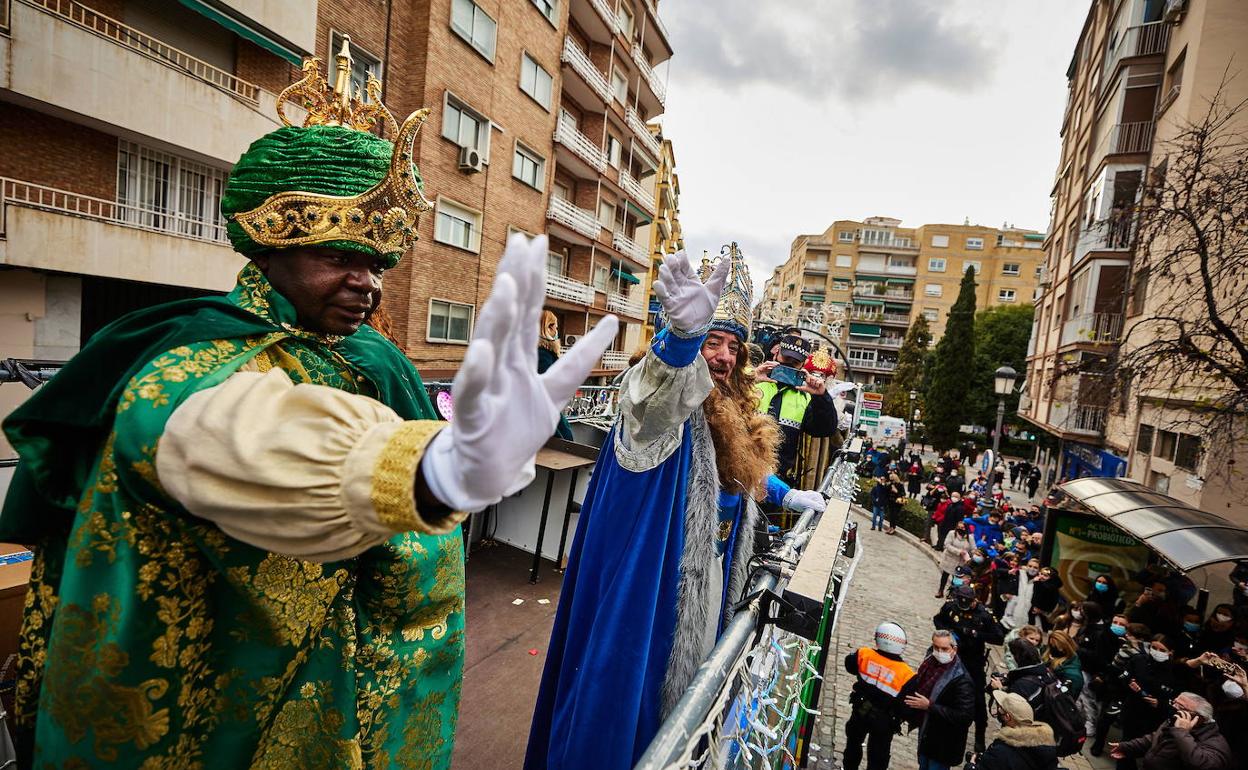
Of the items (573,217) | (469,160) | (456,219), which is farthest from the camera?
(573,217)

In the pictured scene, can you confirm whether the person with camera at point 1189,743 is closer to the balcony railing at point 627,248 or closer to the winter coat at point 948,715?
the winter coat at point 948,715

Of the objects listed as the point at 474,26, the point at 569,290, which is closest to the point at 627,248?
the point at 569,290

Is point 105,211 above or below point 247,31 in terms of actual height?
below

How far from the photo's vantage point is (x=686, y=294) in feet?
6.93

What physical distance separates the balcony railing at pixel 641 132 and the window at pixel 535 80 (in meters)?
5.69

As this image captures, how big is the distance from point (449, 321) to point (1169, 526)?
13.8 m

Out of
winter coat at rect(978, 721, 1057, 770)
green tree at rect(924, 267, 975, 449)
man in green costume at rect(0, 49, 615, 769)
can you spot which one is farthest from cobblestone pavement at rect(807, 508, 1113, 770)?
green tree at rect(924, 267, 975, 449)

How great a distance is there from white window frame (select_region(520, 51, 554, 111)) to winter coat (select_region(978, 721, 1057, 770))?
16900mm

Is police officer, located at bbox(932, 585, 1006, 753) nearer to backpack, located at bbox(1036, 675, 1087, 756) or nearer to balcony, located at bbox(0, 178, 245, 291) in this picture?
backpack, located at bbox(1036, 675, 1087, 756)

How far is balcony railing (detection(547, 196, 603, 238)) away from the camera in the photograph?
18.2m

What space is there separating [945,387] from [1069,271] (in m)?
10.5

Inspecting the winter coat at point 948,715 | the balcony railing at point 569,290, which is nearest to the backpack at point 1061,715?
the winter coat at point 948,715

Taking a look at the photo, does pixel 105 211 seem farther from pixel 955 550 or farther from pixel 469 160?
pixel 955 550

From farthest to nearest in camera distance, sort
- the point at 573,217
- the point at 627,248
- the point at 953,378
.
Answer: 1. the point at 953,378
2. the point at 627,248
3. the point at 573,217
